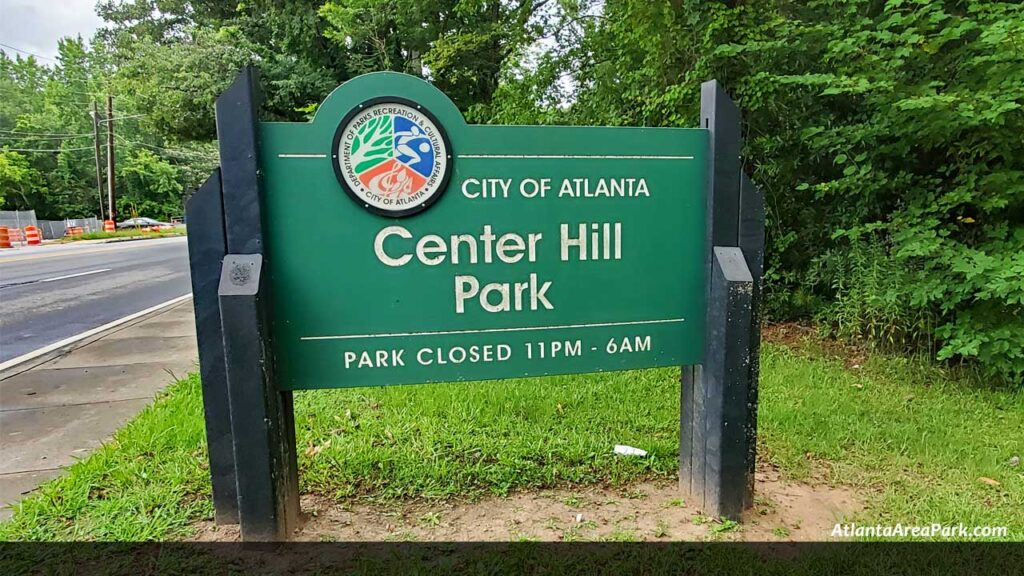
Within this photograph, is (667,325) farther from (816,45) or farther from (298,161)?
(816,45)

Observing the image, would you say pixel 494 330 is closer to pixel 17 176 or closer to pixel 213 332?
pixel 213 332

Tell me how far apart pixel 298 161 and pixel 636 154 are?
1349mm

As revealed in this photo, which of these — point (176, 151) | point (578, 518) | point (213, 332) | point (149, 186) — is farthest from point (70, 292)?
point (176, 151)

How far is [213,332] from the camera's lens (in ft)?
7.39

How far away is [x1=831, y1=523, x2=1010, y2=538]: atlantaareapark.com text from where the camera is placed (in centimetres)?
240

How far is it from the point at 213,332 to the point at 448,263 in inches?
36.7

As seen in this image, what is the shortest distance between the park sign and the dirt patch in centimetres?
14

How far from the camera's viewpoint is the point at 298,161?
2.20 m

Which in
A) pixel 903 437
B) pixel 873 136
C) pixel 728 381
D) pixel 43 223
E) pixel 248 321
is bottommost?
pixel 903 437

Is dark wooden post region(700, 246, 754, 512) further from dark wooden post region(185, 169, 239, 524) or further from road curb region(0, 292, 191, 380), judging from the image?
road curb region(0, 292, 191, 380)

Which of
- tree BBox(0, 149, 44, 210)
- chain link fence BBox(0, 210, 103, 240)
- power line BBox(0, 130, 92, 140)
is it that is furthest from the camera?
power line BBox(0, 130, 92, 140)

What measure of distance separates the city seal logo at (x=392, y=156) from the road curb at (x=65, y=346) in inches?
174

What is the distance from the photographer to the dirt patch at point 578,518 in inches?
95.0

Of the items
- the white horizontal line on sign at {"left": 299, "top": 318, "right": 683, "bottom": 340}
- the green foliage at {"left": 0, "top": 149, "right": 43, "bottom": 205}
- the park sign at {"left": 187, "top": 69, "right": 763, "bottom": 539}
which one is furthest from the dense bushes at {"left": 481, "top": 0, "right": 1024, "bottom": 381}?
the green foliage at {"left": 0, "top": 149, "right": 43, "bottom": 205}
